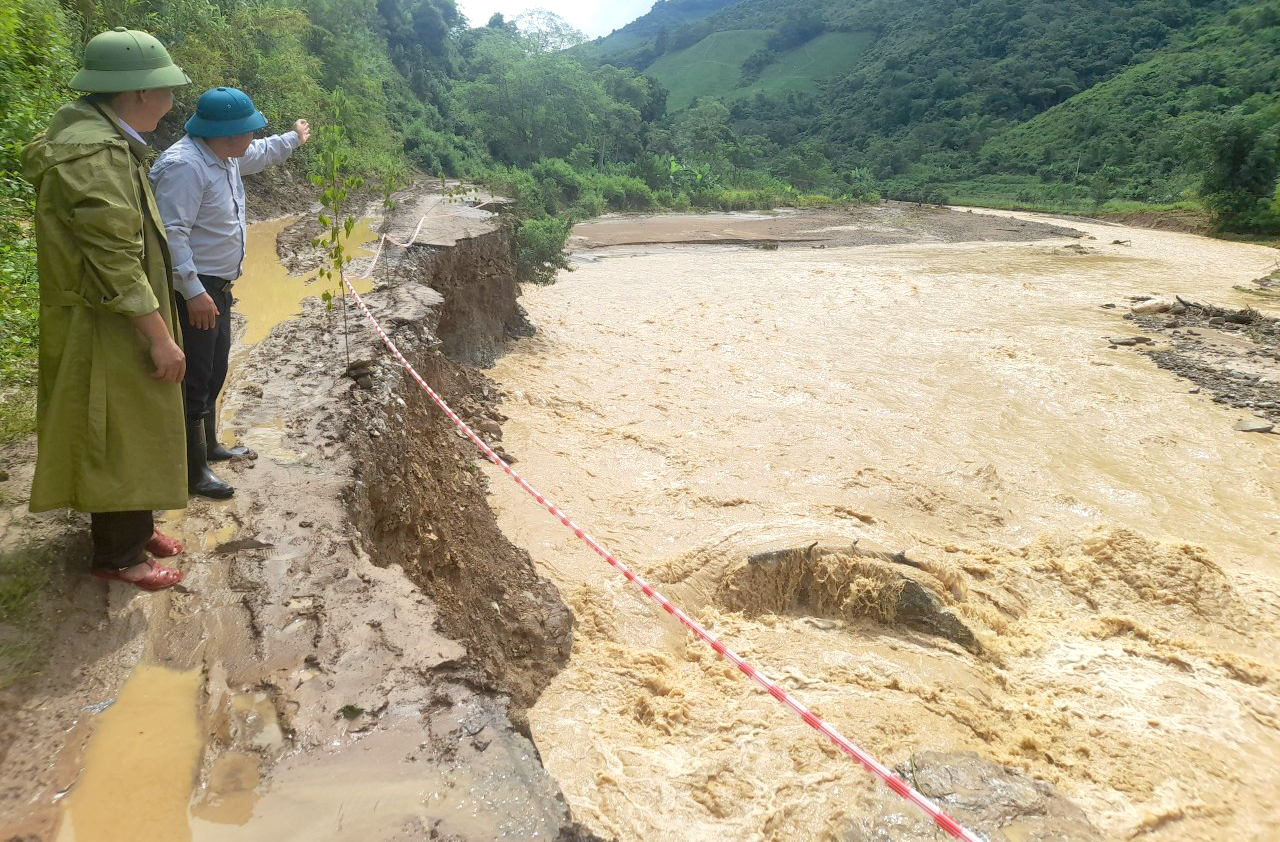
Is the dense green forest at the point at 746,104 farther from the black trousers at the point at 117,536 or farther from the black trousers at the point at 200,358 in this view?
the black trousers at the point at 117,536

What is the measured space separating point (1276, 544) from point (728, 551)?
15.3 ft

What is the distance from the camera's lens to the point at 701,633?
288cm

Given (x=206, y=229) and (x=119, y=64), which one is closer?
(x=119, y=64)

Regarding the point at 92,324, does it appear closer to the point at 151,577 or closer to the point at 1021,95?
the point at 151,577

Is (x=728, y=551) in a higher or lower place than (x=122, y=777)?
lower

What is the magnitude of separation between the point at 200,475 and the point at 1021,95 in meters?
74.5

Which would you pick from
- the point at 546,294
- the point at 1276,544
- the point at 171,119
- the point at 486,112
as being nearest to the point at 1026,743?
the point at 1276,544

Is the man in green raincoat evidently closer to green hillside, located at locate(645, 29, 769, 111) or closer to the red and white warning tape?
the red and white warning tape

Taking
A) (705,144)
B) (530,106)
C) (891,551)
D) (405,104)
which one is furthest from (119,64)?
(705,144)

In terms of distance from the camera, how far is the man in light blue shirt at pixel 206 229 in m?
2.93

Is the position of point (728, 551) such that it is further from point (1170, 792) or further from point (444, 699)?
point (444, 699)

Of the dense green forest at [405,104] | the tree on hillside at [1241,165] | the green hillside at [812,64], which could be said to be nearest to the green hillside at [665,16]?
the green hillside at [812,64]

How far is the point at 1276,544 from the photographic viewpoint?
6.04 metres

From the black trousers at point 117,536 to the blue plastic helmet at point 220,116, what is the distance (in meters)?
1.57
